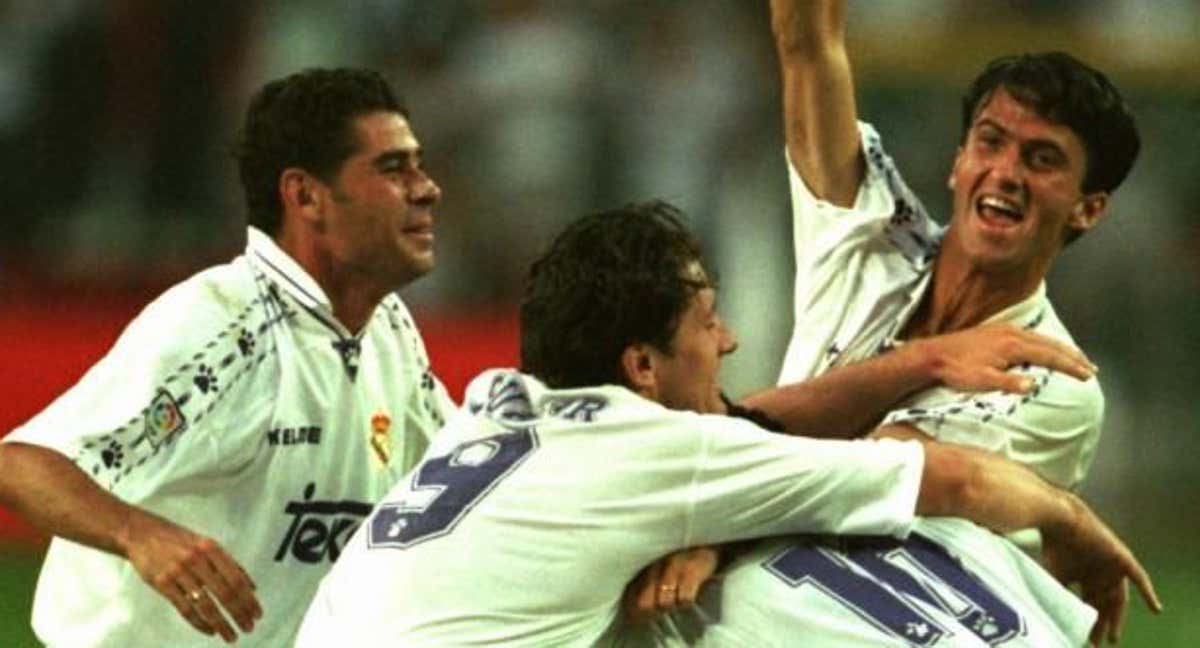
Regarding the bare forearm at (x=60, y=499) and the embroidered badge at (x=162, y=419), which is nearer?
the bare forearm at (x=60, y=499)

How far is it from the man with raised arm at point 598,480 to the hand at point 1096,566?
192 millimetres

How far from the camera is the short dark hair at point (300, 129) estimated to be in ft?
19.0

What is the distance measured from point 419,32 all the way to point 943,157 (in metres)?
2.17

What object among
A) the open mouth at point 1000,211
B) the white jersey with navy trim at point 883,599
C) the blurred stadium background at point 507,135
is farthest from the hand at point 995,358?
the blurred stadium background at point 507,135

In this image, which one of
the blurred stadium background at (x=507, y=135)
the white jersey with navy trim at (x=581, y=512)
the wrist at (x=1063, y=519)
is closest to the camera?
the white jersey with navy trim at (x=581, y=512)

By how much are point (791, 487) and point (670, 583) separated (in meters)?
0.23

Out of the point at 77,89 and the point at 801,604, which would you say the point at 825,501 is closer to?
the point at 801,604

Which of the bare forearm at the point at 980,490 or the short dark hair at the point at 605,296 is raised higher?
the short dark hair at the point at 605,296

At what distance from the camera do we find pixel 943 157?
1195cm

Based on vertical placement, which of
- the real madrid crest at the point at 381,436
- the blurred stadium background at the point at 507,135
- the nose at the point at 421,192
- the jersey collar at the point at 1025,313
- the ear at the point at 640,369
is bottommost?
the blurred stadium background at the point at 507,135

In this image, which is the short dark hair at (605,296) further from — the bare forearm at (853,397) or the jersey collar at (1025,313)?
the jersey collar at (1025,313)

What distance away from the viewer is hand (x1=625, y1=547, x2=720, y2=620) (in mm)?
4328

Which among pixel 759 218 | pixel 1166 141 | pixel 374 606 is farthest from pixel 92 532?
pixel 1166 141

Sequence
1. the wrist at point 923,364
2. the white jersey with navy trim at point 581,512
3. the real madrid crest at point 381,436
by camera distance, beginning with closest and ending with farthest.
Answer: the white jersey with navy trim at point 581,512 → the wrist at point 923,364 → the real madrid crest at point 381,436
